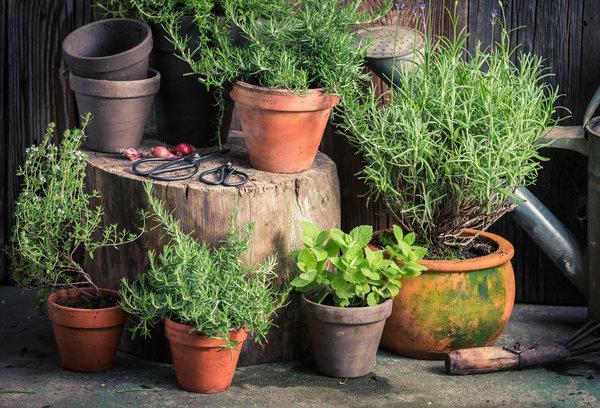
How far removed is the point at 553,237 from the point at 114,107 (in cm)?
203

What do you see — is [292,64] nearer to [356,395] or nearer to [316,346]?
[316,346]

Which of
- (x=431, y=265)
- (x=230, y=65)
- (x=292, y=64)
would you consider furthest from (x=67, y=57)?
(x=431, y=265)

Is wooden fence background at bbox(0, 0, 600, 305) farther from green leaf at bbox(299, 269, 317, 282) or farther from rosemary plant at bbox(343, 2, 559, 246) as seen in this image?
green leaf at bbox(299, 269, 317, 282)

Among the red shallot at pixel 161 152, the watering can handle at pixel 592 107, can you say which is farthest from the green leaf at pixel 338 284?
the watering can handle at pixel 592 107

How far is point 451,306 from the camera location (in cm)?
256

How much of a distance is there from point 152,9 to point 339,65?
0.91 m

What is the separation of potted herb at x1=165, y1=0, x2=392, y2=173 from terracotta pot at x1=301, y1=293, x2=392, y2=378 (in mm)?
623

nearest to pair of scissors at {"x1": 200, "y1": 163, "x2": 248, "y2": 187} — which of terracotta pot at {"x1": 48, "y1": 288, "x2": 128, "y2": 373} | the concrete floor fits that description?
terracotta pot at {"x1": 48, "y1": 288, "x2": 128, "y2": 373}

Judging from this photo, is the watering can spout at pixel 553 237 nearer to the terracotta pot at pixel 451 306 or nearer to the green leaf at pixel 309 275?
the terracotta pot at pixel 451 306

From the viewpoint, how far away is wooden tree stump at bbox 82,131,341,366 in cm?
243

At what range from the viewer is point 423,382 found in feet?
8.08

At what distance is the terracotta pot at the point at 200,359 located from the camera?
225cm

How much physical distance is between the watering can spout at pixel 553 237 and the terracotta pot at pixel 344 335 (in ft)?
2.91

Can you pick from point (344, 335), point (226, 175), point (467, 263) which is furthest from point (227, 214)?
→ point (467, 263)
